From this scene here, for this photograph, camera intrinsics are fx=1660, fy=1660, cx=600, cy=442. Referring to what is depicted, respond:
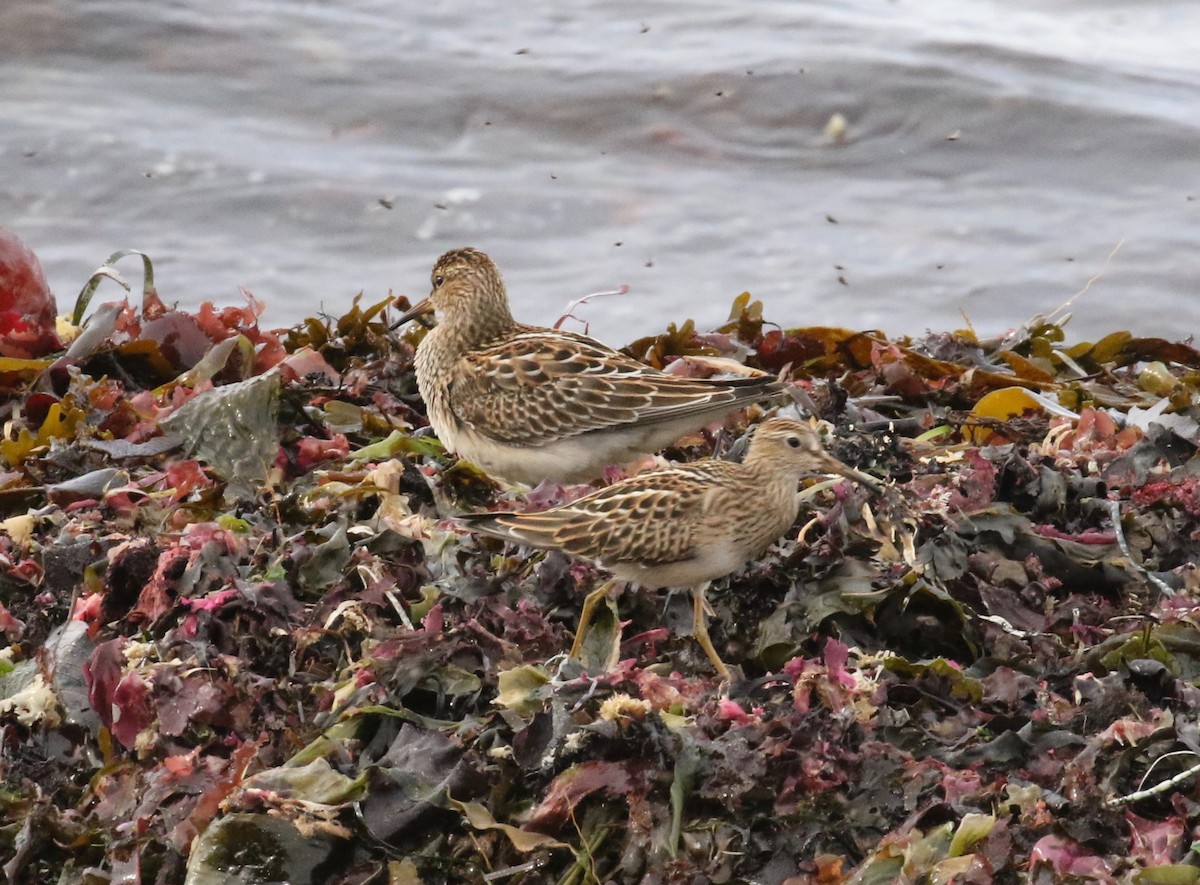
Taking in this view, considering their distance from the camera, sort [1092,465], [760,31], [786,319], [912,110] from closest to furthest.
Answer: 1. [1092,465]
2. [786,319]
3. [912,110]
4. [760,31]

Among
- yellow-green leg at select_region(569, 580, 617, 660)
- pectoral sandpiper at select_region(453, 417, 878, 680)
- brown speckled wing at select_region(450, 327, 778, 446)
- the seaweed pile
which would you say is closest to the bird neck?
brown speckled wing at select_region(450, 327, 778, 446)

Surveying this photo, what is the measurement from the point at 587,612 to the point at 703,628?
0.31m

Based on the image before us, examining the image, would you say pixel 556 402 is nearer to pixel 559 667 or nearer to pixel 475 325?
pixel 475 325

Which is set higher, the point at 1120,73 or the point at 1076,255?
the point at 1120,73

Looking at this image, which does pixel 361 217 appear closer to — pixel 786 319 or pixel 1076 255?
pixel 786 319

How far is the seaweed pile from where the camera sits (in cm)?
358

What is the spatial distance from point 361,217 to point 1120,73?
6.07 m

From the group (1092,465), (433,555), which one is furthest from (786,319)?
(433,555)

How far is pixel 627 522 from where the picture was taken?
4.52m

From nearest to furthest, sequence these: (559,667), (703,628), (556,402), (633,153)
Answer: (559,667) → (703,628) → (556,402) → (633,153)

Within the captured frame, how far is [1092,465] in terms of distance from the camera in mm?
5121

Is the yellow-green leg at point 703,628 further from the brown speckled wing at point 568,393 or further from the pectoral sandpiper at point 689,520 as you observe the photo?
the brown speckled wing at point 568,393

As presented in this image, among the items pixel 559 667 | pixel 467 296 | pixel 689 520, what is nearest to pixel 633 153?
pixel 467 296

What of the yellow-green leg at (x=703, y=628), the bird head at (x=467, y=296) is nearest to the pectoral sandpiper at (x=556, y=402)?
the bird head at (x=467, y=296)
